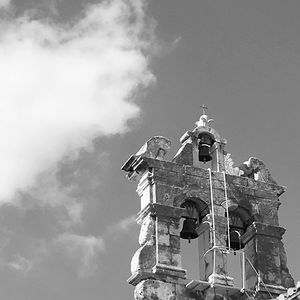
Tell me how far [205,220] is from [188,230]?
0.38 metres

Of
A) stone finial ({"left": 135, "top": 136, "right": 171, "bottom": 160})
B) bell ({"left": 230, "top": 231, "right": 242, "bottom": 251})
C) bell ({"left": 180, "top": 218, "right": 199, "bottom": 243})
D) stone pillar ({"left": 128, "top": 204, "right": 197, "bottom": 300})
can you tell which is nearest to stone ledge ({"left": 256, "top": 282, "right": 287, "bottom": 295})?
bell ({"left": 230, "top": 231, "right": 242, "bottom": 251})

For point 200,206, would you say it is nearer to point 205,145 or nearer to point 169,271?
point 205,145

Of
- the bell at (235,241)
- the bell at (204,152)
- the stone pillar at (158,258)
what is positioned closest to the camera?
the stone pillar at (158,258)

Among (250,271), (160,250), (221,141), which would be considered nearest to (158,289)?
(160,250)

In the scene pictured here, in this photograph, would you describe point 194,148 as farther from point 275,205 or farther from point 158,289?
point 158,289

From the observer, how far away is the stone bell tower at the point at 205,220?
19.3 metres

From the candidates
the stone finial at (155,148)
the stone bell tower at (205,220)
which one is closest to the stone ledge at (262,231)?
the stone bell tower at (205,220)

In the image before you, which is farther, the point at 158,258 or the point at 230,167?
the point at 230,167

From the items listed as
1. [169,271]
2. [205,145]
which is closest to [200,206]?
[205,145]

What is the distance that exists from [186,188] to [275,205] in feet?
6.27

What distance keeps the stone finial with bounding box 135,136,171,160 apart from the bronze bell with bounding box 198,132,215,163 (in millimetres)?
886

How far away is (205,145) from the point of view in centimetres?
2114

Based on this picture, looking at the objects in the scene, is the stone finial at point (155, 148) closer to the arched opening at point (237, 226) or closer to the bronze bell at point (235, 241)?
the arched opening at point (237, 226)

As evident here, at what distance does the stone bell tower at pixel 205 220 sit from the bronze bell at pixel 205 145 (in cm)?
2
